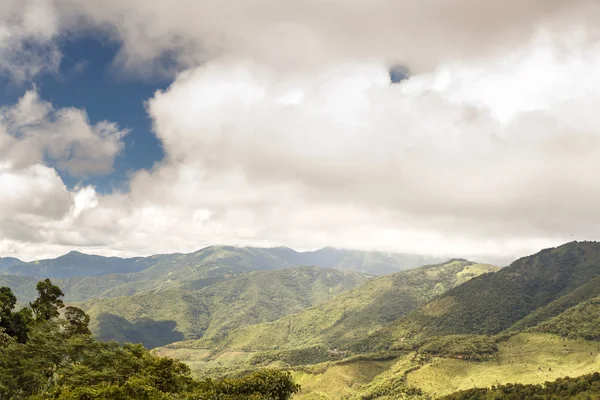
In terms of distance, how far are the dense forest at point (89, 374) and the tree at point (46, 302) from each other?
15.3 ft

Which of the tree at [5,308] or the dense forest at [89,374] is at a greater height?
the tree at [5,308]

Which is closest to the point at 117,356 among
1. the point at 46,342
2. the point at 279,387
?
the point at 46,342

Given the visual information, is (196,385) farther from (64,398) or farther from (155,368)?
(64,398)

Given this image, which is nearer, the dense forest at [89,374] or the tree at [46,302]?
the dense forest at [89,374]

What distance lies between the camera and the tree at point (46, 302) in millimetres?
112438

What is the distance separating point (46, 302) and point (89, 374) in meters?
65.3

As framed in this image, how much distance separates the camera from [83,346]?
267ft

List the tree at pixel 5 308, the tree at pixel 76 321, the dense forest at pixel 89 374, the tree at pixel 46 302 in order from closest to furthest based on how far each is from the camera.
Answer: the dense forest at pixel 89 374
the tree at pixel 5 308
the tree at pixel 76 321
the tree at pixel 46 302

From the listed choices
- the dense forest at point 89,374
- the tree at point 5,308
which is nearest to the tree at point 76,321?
the dense forest at point 89,374

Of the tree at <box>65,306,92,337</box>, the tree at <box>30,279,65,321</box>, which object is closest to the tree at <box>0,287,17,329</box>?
the tree at <box>30,279,65,321</box>

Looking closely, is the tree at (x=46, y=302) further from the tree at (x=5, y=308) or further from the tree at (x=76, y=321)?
the tree at (x=5, y=308)

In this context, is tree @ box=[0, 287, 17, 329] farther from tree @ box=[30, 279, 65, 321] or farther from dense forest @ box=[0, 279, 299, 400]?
tree @ box=[30, 279, 65, 321]

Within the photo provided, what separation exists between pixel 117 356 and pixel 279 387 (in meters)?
42.8

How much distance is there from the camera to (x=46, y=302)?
380ft
